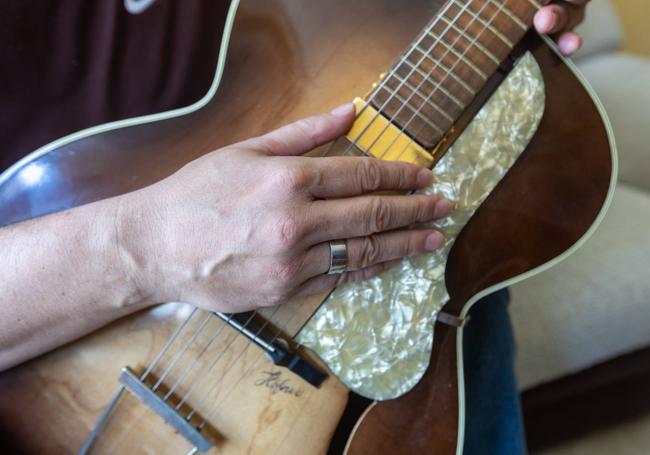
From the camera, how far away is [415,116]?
23.9 inches

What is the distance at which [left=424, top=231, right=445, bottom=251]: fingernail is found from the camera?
593 millimetres

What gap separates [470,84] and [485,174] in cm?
11

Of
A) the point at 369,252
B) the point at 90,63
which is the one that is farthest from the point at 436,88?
the point at 90,63

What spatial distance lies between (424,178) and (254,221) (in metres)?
0.21

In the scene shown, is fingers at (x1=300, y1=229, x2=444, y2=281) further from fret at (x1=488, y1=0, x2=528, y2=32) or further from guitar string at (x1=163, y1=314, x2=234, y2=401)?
fret at (x1=488, y1=0, x2=528, y2=32)

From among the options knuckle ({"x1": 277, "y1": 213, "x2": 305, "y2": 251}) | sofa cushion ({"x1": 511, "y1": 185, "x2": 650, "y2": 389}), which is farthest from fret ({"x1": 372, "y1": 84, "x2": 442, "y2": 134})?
sofa cushion ({"x1": 511, "y1": 185, "x2": 650, "y2": 389})

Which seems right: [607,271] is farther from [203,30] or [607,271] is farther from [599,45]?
[203,30]

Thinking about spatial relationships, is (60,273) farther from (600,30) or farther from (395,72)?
(600,30)

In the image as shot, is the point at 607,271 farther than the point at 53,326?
Yes

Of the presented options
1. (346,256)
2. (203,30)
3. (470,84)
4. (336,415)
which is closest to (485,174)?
(470,84)

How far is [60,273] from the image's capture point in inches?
21.1

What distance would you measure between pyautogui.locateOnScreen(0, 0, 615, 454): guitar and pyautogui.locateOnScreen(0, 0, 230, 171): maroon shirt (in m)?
0.11

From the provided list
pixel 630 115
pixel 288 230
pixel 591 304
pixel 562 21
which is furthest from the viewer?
pixel 630 115

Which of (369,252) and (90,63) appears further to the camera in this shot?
(90,63)
